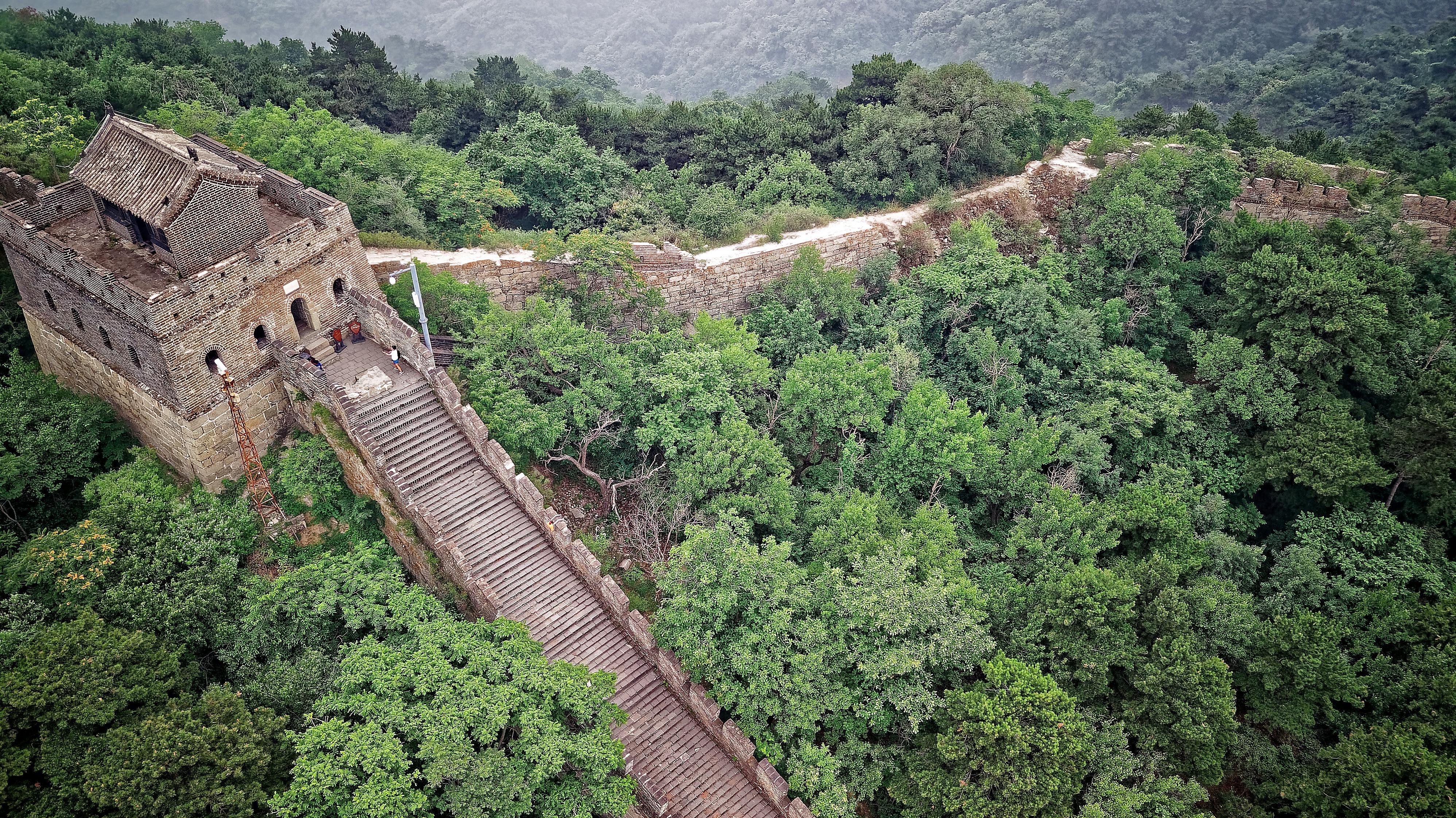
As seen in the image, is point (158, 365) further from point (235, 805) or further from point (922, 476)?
point (922, 476)

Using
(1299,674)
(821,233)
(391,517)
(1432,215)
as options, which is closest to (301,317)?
(391,517)

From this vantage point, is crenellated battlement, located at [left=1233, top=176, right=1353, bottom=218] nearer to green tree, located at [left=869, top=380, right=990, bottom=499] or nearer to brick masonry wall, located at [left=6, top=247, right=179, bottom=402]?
green tree, located at [left=869, top=380, right=990, bottom=499]

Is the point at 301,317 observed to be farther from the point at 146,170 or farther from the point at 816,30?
the point at 816,30

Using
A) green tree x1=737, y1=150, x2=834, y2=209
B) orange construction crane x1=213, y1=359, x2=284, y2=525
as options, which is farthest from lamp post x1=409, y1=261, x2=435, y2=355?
green tree x1=737, y1=150, x2=834, y2=209

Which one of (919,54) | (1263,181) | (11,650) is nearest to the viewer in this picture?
(11,650)

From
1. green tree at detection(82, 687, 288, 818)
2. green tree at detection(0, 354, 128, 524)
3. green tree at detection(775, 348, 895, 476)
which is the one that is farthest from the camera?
green tree at detection(775, 348, 895, 476)

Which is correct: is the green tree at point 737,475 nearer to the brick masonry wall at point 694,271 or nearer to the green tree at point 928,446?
the green tree at point 928,446

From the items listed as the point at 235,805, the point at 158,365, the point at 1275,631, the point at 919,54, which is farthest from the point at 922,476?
the point at 919,54
